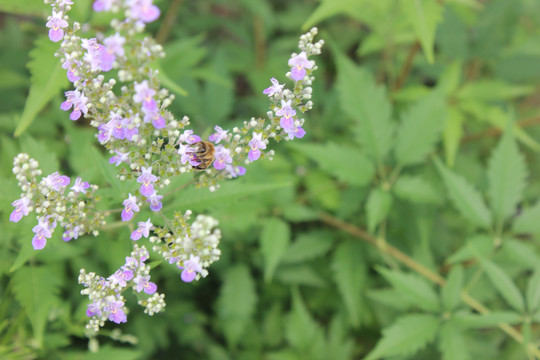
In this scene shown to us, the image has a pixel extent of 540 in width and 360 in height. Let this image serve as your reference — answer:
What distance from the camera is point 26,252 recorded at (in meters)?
2.20

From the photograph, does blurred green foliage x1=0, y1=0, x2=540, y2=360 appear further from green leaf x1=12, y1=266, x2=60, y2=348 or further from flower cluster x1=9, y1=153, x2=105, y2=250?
flower cluster x1=9, y1=153, x2=105, y2=250

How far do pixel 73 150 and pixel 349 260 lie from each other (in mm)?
2559

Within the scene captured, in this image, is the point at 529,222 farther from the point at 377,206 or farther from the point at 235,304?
the point at 235,304

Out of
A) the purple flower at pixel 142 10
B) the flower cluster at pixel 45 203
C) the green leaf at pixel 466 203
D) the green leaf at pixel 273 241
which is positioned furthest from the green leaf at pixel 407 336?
the purple flower at pixel 142 10

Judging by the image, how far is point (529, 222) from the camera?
355 cm

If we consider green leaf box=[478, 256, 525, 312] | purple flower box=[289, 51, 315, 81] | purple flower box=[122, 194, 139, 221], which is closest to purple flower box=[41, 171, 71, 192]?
purple flower box=[122, 194, 139, 221]

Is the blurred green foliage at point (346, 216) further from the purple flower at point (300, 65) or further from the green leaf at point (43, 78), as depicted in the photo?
A: the purple flower at point (300, 65)

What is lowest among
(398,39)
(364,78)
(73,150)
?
(73,150)

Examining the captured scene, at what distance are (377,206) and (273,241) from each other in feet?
2.87

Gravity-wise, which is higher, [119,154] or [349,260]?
[119,154]

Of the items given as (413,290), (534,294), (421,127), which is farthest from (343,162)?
(534,294)

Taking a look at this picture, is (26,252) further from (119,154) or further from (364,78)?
(364,78)

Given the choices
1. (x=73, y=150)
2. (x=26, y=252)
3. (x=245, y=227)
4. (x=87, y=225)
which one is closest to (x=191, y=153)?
(x=87, y=225)

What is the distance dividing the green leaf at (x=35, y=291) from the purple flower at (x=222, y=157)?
1.52 meters
